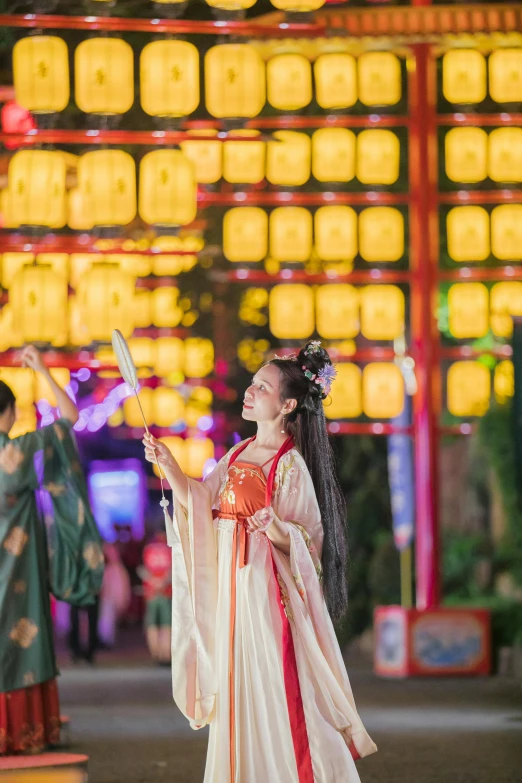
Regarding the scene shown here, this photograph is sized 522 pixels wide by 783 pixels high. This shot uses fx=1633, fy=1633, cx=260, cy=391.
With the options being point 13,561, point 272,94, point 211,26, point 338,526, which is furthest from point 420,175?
point 338,526

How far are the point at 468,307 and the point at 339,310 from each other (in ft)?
4.23

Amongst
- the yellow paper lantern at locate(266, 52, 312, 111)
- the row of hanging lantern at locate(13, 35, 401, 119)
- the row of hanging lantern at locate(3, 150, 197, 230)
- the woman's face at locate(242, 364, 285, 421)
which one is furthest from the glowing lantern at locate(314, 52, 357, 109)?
the woman's face at locate(242, 364, 285, 421)

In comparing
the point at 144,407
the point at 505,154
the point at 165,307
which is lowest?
the point at 144,407

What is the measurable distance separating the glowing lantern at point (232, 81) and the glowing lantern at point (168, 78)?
0.19m

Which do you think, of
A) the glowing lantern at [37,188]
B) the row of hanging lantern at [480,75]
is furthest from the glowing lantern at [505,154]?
the glowing lantern at [37,188]

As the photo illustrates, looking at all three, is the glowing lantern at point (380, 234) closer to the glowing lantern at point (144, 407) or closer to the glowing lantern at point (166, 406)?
the glowing lantern at point (166, 406)

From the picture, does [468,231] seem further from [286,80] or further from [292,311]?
→ [286,80]

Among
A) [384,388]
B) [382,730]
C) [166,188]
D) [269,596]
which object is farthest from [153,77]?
[269,596]

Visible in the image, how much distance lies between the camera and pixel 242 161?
15711 mm

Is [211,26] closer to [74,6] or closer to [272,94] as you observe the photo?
[272,94]

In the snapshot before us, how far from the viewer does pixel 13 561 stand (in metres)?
8.35

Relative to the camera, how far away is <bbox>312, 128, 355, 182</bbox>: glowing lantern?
51.4 feet

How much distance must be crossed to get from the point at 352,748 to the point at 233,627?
26.0 inches

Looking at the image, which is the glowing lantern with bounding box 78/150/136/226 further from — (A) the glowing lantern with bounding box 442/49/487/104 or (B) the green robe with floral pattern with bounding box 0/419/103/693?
(B) the green robe with floral pattern with bounding box 0/419/103/693
